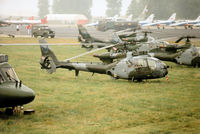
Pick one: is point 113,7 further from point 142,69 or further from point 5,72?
point 5,72

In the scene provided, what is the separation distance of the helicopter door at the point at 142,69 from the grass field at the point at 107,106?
1.93 feet

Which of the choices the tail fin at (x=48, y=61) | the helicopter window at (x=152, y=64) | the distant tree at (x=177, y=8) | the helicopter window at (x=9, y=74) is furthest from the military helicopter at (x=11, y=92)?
the distant tree at (x=177, y=8)

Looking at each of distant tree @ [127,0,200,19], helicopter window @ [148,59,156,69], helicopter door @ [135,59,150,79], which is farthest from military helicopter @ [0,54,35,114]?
distant tree @ [127,0,200,19]

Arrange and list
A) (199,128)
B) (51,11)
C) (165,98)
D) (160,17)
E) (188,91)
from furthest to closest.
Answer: (51,11) → (160,17) → (188,91) → (165,98) → (199,128)

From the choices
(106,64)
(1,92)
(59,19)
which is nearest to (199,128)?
(1,92)

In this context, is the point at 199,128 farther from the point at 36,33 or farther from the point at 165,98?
the point at 36,33

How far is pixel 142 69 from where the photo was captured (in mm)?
21688

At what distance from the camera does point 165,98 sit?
18359mm

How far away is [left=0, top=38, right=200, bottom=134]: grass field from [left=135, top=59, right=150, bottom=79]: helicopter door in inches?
23.1

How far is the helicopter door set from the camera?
21656 mm

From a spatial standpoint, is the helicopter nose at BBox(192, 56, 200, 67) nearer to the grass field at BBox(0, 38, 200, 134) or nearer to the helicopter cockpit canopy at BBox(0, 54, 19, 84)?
the grass field at BBox(0, 38, 200, 134)

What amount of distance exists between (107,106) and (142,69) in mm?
5690

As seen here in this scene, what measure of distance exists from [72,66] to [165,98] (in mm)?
6922

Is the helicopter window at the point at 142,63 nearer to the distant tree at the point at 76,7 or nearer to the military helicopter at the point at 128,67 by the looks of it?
the military helicopter at the point at 128,67
